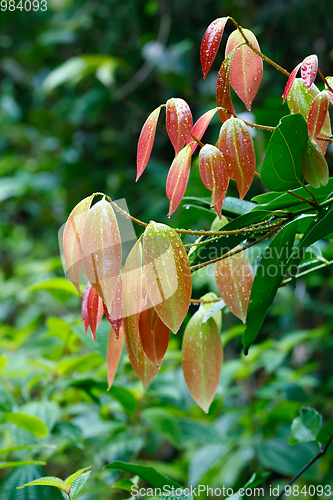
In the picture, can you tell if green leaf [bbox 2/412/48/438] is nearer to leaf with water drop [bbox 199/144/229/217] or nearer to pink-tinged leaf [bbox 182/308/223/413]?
pink-tinged leaf [bbox 182/308/223/413]

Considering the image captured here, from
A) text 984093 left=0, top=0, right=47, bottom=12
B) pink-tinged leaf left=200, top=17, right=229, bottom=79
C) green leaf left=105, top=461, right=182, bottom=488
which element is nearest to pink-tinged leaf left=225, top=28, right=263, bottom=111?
pink-tinged leaf left=200, top=17, right=229, bottom=79

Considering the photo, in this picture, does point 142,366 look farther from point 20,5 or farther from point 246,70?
point 20,5

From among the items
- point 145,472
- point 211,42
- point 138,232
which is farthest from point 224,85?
point 138,232

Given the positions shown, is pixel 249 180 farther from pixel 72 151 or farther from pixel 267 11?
pixel 72 151

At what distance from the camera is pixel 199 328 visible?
0.35 meters

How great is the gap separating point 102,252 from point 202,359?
6.1 inches

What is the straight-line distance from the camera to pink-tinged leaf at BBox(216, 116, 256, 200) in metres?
0.27

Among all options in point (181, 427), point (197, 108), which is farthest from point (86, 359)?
point (197, 108)

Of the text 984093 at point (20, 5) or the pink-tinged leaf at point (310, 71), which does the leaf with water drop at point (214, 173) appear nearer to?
the pink-tinged leaf at point (310, 71)

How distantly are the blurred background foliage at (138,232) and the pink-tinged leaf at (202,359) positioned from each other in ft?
0.45

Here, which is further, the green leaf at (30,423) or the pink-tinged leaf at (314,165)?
the green leaf at (30,423)

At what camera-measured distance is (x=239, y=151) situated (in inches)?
10.7

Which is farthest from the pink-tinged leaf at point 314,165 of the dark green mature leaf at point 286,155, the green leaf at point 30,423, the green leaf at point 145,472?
the green leaf at point 30,423

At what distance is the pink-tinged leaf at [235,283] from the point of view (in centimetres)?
32
